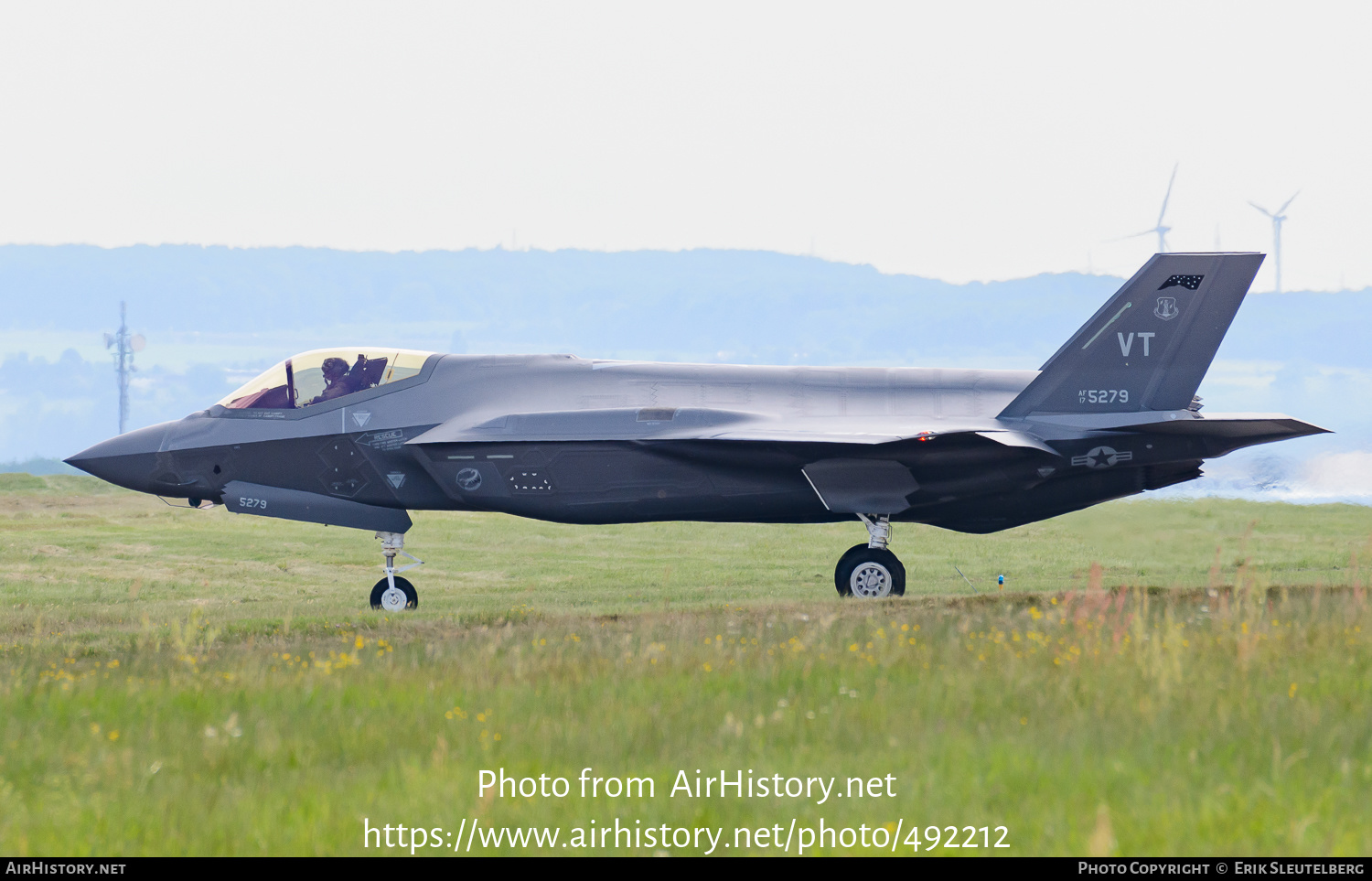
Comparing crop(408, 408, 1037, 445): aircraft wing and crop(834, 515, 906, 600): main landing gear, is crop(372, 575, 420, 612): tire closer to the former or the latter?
crop(408, 408, 1037, 445): aircraft wing

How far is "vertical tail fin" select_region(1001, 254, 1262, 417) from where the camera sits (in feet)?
50.5

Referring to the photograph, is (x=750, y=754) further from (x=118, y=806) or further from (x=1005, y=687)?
(x=118, y=806)

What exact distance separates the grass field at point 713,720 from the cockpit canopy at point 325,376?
3635 millimetres

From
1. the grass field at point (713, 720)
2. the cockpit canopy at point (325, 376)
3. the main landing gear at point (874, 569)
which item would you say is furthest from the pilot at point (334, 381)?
the main landing gear at point (874, 569)

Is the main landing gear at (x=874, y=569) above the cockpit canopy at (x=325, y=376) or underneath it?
underneath

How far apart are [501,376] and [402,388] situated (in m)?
1.39

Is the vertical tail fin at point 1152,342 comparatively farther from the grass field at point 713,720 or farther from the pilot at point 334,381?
the pilot at point 334,381

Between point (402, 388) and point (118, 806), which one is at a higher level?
point (402, 388)

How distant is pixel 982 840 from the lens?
450cm

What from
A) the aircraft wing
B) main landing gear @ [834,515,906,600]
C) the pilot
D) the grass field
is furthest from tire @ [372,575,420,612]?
main landing gear @ [834,515,906,600]

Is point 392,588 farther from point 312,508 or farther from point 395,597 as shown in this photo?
point 312,508

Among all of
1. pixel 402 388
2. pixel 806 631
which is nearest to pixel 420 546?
pixel 402 388

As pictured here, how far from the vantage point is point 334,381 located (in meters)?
16.2

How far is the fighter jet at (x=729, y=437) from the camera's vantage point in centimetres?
1528
